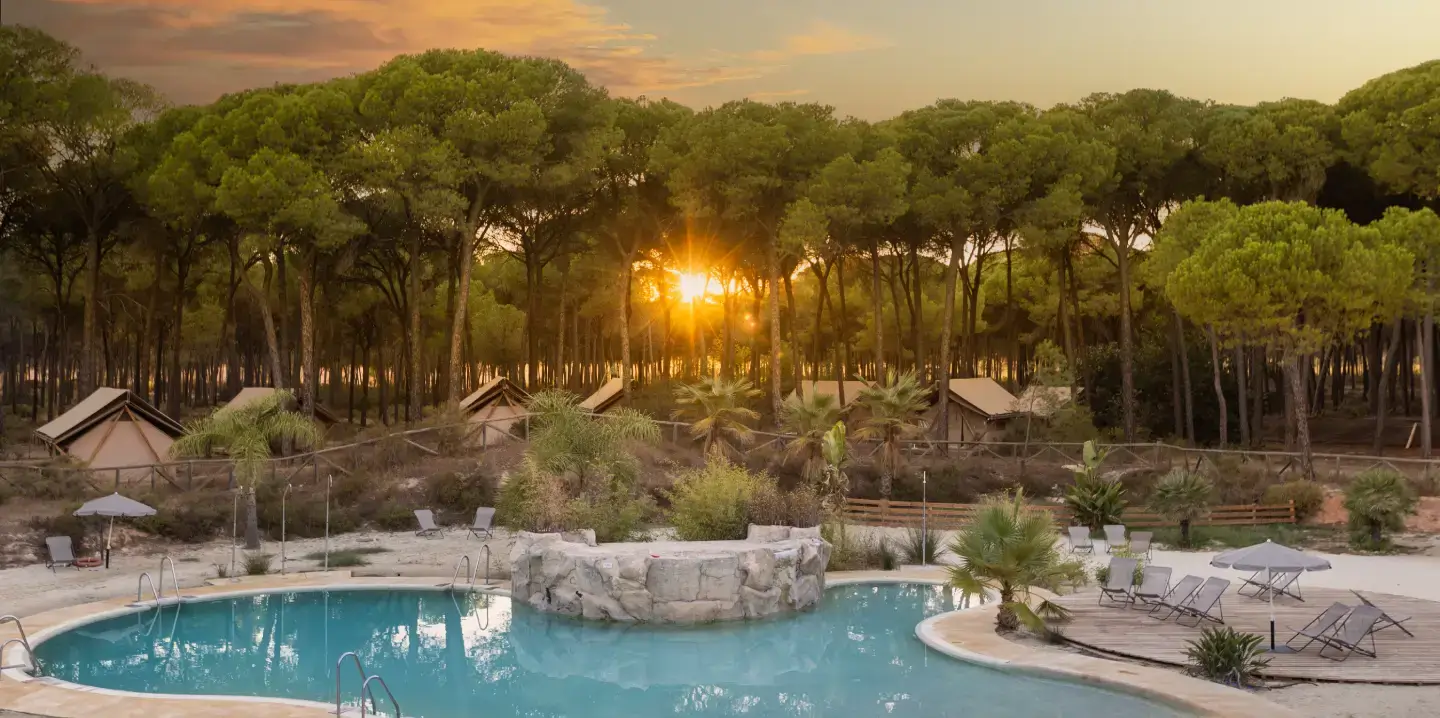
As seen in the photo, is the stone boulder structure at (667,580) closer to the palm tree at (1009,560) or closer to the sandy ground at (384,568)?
the sandy ground at (384,568)

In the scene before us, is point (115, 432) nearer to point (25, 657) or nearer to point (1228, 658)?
point (25, 657)

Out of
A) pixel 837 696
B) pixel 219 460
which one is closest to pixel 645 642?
pixel 837 696

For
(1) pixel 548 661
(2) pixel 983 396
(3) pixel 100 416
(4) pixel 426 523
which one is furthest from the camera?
(2) pixel 983 396

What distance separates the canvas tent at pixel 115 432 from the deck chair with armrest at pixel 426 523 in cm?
1016

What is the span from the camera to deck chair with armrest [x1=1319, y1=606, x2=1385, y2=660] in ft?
54.5

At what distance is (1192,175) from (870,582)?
29.4m

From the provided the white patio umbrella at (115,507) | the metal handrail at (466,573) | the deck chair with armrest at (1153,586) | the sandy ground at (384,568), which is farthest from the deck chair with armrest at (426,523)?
the deck chair with armrest at (1153,586)

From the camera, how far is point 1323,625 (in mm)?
17344

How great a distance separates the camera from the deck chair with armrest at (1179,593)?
1962 cm

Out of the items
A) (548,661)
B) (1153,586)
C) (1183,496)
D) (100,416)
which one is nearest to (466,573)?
(548,661)

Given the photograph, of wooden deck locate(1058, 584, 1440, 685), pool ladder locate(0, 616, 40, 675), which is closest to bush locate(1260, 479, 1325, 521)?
wooden deck locate(1058, 584, 1440, 685)

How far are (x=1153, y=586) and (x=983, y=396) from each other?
98.6 ft

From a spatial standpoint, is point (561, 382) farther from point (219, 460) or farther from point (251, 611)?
point (251, 611)

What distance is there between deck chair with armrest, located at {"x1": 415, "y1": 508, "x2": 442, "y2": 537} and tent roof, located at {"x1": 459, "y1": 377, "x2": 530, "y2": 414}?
1123 cm
